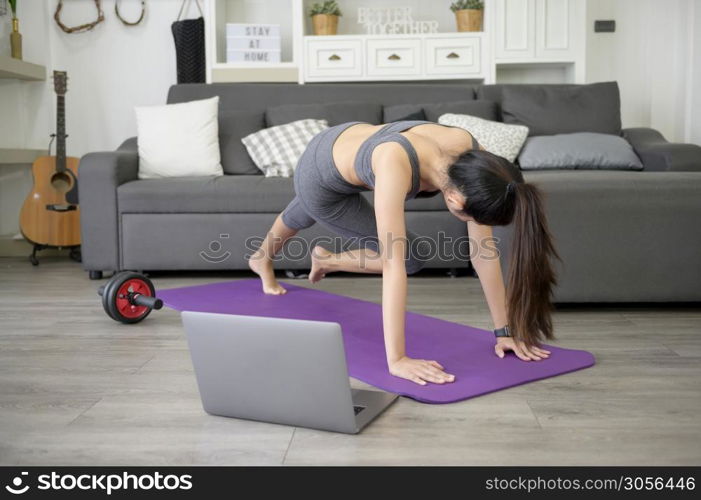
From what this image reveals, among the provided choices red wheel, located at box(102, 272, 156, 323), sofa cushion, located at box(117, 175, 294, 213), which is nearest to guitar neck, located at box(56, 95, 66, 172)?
sofa cushion, located at box(117, 175, 294, 213)

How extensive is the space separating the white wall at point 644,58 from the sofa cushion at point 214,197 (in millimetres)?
1993

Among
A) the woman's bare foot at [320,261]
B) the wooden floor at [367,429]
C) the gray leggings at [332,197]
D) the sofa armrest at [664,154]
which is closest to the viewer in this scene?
the wooden floor at [367,429]

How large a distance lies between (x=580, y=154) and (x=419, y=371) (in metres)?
2.20

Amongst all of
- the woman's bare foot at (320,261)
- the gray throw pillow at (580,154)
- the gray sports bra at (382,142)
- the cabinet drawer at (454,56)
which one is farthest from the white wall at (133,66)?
the gray sports bra at (382,142)

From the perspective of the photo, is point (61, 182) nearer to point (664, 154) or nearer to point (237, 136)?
point (237, 136)

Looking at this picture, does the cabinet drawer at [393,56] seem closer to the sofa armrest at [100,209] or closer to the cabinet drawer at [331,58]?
the cabinet drawer at [331,58]

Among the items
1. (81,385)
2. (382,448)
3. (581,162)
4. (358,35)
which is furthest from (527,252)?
(358,35)

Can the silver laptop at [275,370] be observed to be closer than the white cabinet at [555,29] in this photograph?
Yes

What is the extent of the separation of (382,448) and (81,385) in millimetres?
853

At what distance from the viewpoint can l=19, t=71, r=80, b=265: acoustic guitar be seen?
416 cm

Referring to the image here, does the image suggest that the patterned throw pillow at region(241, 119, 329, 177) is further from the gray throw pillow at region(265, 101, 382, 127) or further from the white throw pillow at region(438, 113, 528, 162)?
the white throw pillow at region(438, 113, 528, 162)

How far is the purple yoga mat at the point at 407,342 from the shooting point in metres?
1.83

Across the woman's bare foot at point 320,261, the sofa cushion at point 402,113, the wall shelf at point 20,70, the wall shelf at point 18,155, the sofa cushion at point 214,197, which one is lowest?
the woman's bare foot at point 320,261

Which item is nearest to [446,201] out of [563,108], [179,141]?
[179,141]
